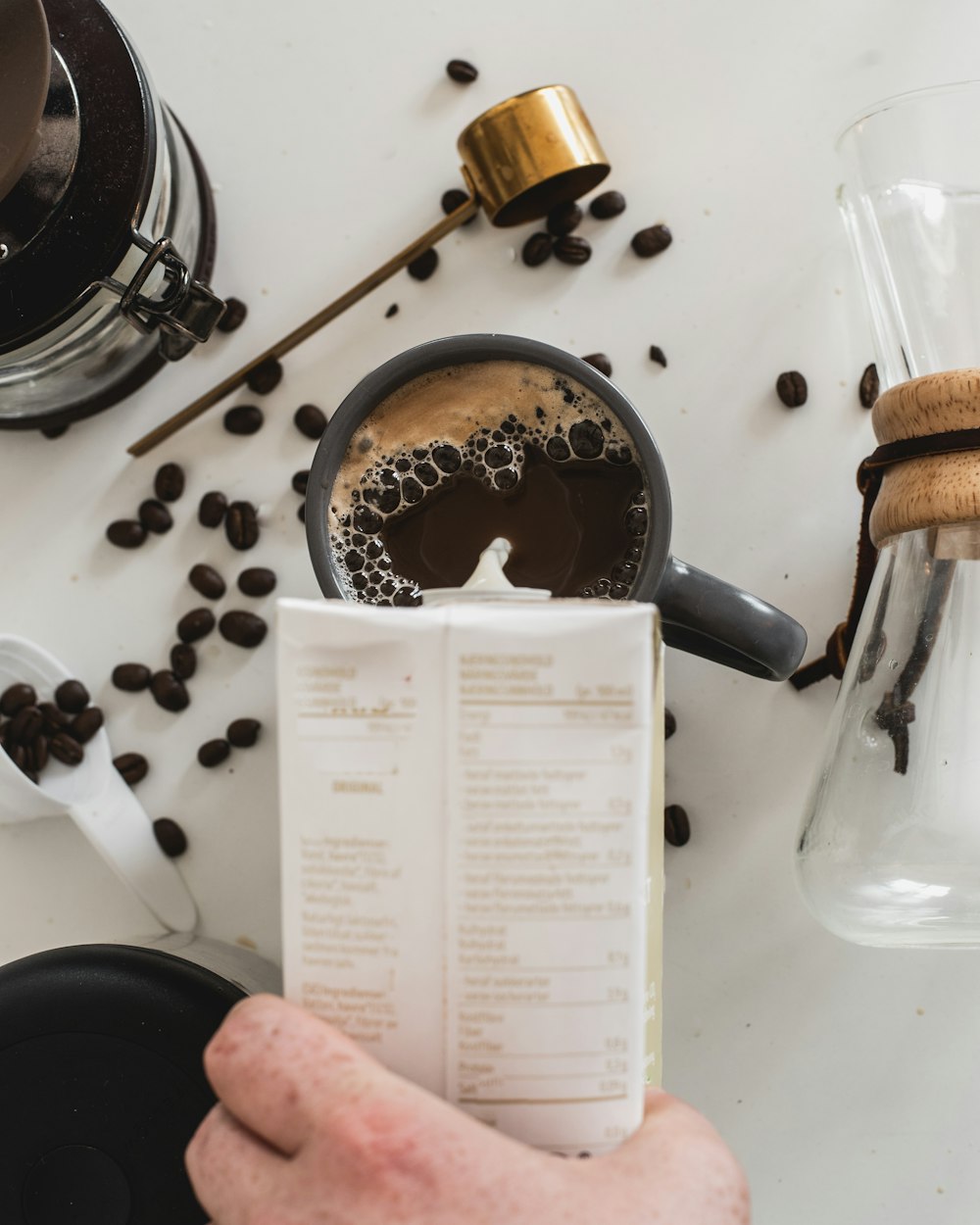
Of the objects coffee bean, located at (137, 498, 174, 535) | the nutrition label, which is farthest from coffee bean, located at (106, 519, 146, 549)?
the nutrition label

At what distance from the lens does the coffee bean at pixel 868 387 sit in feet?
2.75

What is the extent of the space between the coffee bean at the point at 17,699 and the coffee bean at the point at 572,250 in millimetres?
582

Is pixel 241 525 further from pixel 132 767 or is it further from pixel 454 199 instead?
pixel 454 199

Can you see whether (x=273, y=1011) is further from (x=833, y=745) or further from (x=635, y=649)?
(x=833, y=745)

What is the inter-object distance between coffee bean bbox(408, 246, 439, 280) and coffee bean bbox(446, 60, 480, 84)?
14 cm

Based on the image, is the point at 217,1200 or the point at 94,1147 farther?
the point at 94,1147

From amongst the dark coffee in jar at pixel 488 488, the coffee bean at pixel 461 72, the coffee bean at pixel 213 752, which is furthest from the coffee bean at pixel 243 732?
the coffee bean at pixel 461 72

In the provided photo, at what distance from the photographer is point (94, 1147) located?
647 millimetres

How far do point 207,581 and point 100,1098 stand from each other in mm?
397

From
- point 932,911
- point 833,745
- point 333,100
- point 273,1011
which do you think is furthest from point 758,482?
point 273,1011

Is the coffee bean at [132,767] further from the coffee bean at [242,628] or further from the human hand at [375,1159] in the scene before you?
the human hand at [375,1159]

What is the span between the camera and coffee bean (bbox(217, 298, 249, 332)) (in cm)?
87

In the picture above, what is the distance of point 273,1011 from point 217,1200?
83 mm

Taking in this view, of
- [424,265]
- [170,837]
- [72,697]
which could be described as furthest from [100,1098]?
[424,265]
